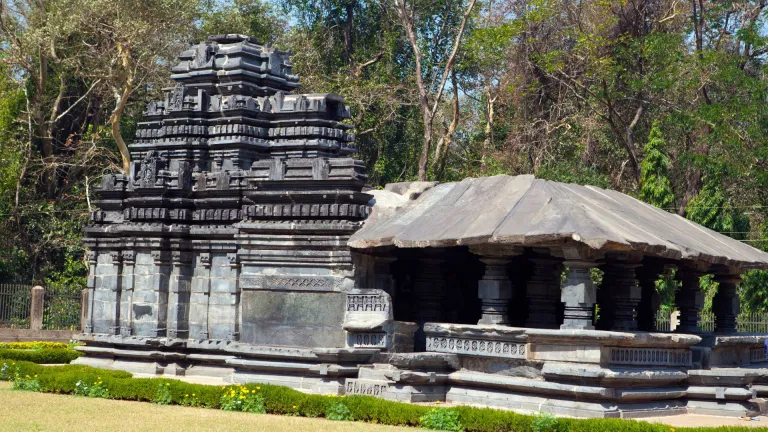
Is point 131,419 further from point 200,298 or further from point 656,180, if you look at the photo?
point 656,180

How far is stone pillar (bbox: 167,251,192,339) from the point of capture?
58.2ft

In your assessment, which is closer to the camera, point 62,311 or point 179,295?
point 179,295

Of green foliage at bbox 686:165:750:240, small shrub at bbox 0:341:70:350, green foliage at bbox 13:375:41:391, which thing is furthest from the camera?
green foliage at bbox 686:165:750:240

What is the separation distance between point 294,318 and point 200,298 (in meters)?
2.45

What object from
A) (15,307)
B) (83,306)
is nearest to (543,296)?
(83,306)

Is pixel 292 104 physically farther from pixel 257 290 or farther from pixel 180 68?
pixel 257 290

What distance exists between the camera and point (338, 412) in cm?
1252

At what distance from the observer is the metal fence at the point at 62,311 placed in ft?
87.9

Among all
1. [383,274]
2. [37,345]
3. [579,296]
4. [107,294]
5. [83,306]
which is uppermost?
[383,274]

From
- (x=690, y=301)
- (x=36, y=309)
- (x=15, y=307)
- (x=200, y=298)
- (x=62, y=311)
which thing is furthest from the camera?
(x=62, y=311)

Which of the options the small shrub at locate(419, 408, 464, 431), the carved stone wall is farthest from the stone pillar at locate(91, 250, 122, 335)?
the small shrub at locate(419, 408, 464, 431)

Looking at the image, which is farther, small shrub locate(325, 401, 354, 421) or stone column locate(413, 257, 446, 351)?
stone column locate(413, 257, 446, 351)

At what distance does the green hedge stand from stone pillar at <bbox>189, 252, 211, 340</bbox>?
12.7ft

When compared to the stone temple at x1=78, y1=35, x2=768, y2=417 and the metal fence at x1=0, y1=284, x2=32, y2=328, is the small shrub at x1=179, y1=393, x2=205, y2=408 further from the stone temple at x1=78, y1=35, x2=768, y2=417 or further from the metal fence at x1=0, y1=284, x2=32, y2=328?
the metal fence at x1=0, y1=284, x2=32, y2=328
